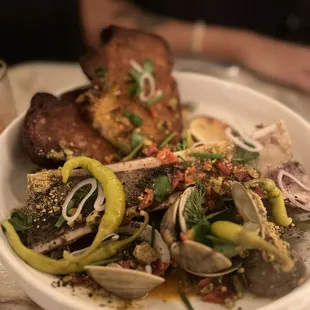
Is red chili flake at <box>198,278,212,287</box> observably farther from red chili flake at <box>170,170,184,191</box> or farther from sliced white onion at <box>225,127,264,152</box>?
sliced white onion at <box>225,127,264,152</box>

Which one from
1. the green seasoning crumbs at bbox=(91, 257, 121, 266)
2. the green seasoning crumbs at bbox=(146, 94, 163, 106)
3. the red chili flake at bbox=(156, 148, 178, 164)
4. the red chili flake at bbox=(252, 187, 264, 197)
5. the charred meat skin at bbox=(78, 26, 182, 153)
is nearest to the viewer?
the green seasoning crumbs at bbox=(91, 257, 121, 266)

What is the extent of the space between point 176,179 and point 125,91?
57 cm

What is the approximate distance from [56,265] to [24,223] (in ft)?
0.66

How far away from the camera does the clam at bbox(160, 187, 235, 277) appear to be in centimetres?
124

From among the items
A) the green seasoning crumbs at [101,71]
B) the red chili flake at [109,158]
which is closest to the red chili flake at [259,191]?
the red chili flake at [109,158]

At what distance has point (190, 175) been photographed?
152cm

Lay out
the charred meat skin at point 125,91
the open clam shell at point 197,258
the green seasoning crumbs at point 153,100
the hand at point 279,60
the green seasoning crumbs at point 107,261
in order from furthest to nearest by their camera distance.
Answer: the hand at point 279,60 < the green seasoning crumbs at point 153,100 < the charred meat skin at point 125,91 < the green seasoning crumbs at point 107,261 < the open clam shell at point 197,258

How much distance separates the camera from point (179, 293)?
136 centimetres

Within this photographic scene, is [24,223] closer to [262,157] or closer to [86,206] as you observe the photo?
[86,206]

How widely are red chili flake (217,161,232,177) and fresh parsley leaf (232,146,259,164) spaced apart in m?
0.09

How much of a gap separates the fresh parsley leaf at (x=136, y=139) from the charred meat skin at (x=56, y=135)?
0.25 feet

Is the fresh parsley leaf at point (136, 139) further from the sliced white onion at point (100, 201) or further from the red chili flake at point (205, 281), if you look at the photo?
the red chili flake at point (205, 281)

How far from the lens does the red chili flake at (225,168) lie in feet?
5.01

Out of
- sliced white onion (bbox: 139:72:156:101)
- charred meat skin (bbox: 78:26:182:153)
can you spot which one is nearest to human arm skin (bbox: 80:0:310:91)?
charred meat skin (bbox: 78:26:182:153)
